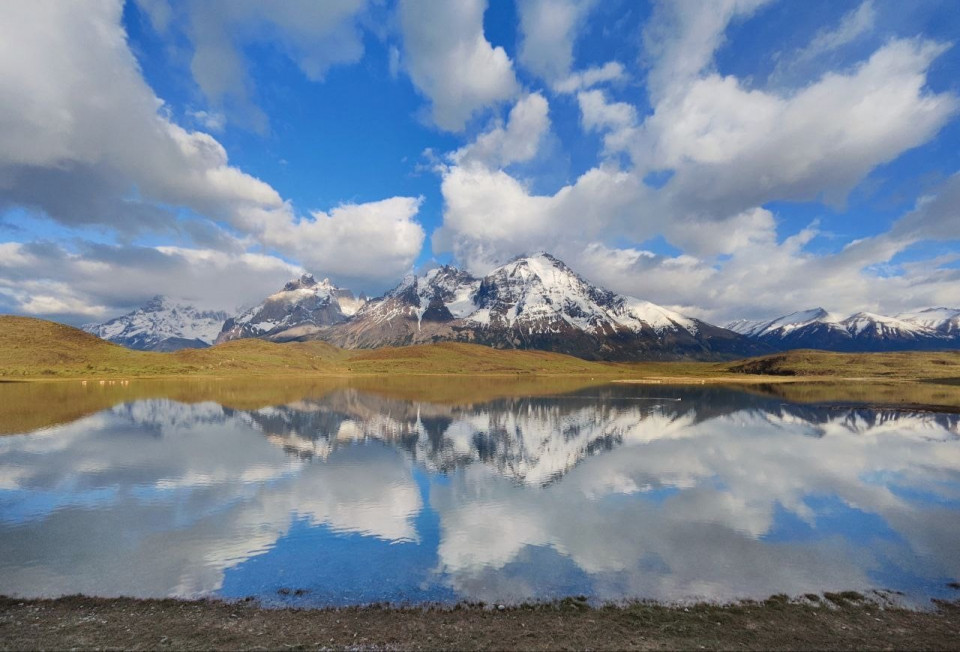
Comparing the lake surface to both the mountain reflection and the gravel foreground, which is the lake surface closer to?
the mountain reflection

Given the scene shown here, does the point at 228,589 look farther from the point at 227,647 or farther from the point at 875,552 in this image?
the point at 875,552

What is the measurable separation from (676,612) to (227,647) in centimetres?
1805

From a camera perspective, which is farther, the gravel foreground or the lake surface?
the lake surface

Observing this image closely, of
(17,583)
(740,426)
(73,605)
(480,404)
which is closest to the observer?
(73,605)

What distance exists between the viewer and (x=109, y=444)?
5934 centimetres

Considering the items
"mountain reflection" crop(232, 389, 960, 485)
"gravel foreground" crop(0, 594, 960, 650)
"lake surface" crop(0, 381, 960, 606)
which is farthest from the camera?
"mountain reflection" crop(232, 389, 960, 485)

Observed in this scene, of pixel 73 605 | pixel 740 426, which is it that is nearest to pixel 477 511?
pixel 73 605

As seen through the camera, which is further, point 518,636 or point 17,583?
point 17,583

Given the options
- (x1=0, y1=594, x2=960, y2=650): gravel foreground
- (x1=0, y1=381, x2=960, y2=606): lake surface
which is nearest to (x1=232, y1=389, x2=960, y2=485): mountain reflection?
(x1=0, y1=381, x2=960, y2=606): lake surface

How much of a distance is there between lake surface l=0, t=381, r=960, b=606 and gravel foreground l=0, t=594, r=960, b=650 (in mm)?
1468

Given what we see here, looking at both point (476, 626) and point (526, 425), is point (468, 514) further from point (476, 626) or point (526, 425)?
point (526, 425)

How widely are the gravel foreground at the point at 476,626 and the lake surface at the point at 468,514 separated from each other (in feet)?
4.82

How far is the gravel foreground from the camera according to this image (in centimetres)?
1777

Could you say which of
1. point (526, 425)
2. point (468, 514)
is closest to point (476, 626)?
point (468, 514)
